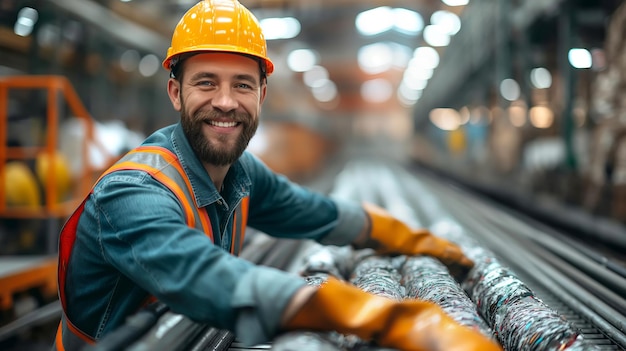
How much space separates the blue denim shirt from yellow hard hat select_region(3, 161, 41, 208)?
298cm

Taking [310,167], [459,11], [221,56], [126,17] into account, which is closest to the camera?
[221,56]

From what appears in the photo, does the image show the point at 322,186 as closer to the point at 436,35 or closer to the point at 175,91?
the point at 175,91

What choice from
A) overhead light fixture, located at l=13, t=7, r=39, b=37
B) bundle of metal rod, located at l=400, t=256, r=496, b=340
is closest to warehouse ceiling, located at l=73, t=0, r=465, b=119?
overhead light fixture, located at l=13, t=7, r=39, b=37

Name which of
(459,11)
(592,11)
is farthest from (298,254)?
(459,11)

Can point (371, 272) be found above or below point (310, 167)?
above

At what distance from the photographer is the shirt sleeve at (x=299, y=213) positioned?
2.06m

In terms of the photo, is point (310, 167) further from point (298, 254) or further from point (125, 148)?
point (298, 254)

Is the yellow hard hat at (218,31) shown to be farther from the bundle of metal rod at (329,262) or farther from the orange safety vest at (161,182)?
the bundle of metal rod at (329,262)

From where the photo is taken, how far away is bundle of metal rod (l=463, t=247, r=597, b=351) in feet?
4.41

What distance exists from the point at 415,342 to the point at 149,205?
704 mm

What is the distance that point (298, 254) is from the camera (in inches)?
115

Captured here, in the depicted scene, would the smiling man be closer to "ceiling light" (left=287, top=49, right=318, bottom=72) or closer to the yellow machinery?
the yellow machinery

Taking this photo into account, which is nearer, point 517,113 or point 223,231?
point 223,231

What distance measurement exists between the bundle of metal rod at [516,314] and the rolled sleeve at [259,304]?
2.28 feet
